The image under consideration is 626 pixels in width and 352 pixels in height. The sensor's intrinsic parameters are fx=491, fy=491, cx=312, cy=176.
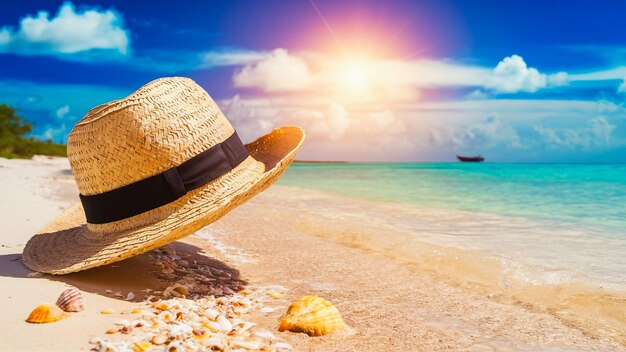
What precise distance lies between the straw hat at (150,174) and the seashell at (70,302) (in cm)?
44

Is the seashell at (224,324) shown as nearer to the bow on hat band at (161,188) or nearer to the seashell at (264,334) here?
the seashell at (264,334)

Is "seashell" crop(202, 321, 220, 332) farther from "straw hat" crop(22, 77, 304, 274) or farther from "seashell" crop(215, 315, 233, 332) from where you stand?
"straw hat" crop(22, 77, 304, 274)

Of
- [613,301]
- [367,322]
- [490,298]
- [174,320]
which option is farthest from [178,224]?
[613,301]

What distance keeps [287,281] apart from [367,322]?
1.23m

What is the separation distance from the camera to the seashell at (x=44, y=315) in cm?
275

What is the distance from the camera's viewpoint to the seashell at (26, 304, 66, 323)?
Result: 2754mm

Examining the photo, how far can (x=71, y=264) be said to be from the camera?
11.9 ft

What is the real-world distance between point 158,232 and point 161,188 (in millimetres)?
355

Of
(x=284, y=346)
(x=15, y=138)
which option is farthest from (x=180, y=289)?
(x=15, y=138)

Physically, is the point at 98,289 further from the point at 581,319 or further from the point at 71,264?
the point at 581,319

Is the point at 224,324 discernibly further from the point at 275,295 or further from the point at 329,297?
the point at 329,297

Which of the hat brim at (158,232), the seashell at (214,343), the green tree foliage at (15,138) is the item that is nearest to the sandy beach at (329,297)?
the hat brim at (158,232)

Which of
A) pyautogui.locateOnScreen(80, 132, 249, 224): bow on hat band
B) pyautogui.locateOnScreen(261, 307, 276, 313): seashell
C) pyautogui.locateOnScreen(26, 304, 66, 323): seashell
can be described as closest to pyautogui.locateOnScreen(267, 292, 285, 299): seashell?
pyautogui.locateOnScreen(261, 307, 276, 313): seashell

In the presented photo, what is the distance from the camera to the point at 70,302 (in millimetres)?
2961
